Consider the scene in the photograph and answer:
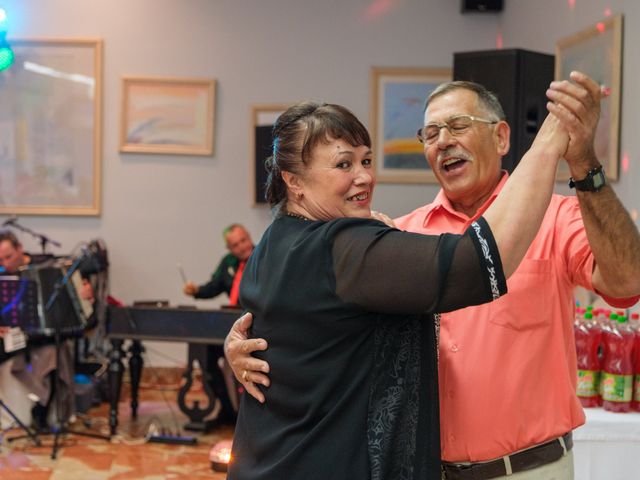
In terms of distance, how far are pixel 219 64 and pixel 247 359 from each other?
6.83 m

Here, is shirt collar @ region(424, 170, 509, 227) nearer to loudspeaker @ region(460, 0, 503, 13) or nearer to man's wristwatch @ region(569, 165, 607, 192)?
man's wristwatch @ region(569, 165, 607, 192)

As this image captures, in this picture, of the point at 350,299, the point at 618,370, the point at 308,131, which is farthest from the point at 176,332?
the point at 350,299

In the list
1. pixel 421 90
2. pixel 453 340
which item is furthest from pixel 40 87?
pixel 453 340

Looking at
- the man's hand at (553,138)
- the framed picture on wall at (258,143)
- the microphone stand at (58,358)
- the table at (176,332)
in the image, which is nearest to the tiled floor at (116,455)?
the microphone stand at (58,358)

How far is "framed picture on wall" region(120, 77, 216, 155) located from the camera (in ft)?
27.1

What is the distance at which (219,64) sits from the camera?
828 cm

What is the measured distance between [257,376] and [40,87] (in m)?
7.18

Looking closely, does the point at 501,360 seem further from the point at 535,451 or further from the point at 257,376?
the point at 257,376

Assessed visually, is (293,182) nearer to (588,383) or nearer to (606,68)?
(588,383)

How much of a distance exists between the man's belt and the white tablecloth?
1.28m

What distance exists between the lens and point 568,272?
2.00 meters

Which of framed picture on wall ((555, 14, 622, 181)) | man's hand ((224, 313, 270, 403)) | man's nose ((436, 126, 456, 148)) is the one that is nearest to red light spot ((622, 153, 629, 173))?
framed picture on wall ((555, 14, 622, 181))

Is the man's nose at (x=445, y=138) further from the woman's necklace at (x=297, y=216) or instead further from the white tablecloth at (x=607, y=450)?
the white tablecloth at (x=607, y=450)

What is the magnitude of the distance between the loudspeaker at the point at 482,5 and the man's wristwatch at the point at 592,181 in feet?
21.8
